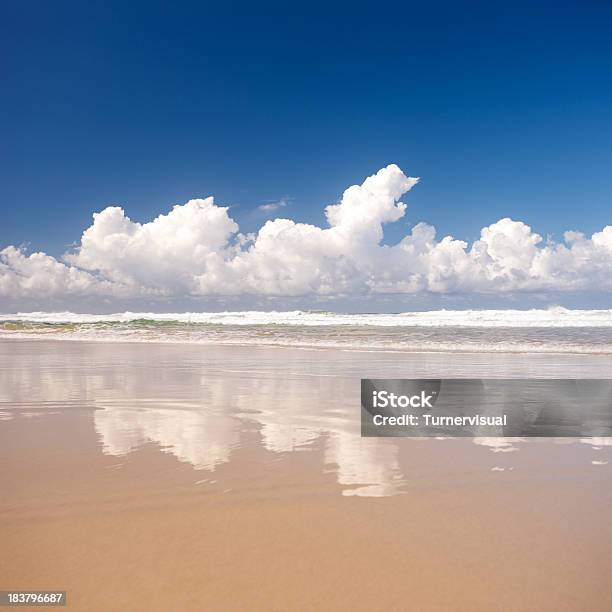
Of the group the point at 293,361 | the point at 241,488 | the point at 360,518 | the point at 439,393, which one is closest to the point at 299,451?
the point at 241,488

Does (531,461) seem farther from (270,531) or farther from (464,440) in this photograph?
(270,531)

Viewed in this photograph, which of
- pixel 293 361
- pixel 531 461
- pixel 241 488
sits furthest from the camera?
pixel 293 361

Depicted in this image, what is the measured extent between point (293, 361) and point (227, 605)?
16.4 m

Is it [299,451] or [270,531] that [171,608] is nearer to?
[270,531]

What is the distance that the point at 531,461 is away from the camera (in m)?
6.13

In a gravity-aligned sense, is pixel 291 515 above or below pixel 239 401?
above

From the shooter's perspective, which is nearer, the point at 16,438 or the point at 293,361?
the point at 16,438

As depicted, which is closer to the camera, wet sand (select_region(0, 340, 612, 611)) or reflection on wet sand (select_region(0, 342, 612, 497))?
wet sand (select_region(0, 340, 612, 611))

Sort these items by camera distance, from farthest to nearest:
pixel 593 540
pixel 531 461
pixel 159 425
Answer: pixel 159 425 → pixel 531 461 → pixel 593 540

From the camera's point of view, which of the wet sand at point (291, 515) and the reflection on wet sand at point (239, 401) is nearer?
Answer: the wet sand at point (291, 515)

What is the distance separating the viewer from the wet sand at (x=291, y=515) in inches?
130

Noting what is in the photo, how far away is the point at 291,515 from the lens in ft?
14.5

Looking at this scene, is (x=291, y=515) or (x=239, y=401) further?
(x=239, y=401)

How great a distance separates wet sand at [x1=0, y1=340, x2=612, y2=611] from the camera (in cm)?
331
